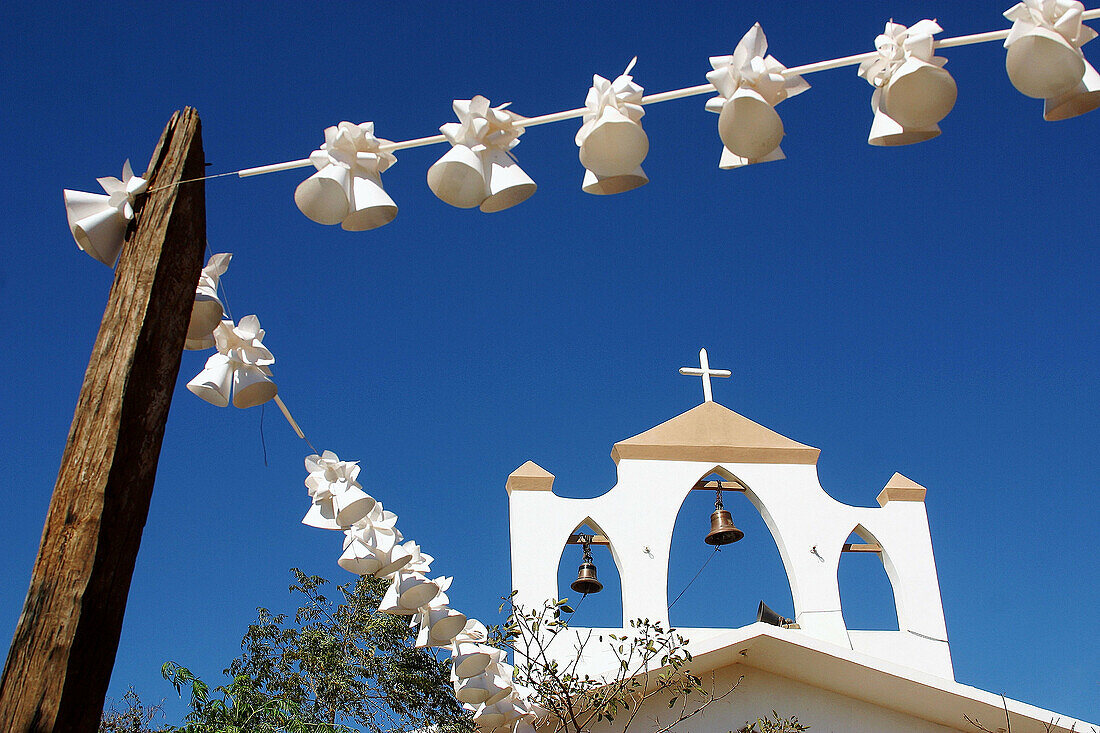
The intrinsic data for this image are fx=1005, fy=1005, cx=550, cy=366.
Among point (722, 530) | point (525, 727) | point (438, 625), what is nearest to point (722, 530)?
point (722, 530)

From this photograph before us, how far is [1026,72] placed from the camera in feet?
9.12

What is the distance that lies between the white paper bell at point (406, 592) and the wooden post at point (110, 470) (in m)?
3.67

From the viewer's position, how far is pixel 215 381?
3.97 m

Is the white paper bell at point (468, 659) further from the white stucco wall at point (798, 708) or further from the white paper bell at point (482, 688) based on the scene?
the white stucco wall at point (798, 708)

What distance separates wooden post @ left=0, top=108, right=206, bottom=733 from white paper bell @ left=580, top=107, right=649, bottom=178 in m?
1.14

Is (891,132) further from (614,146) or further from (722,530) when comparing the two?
(722,530)

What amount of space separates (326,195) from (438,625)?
369 centimetres

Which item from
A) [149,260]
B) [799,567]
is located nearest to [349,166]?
[149,260]

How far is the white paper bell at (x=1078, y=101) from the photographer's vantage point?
280cm

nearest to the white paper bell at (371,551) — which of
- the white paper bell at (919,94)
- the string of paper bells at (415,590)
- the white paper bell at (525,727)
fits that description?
the string of paper bells at (415,590)

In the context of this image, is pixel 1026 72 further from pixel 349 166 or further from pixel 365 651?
A: pixel 365 651

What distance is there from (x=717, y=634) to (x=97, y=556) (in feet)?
20.4

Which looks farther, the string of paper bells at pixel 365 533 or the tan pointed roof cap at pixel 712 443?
the tan pointed roof cap at pixel 712 443

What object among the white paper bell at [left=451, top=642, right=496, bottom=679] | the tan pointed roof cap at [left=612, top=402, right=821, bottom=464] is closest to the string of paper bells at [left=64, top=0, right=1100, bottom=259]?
the white paper bell at [left=451, top=642, right=496, bottom=679]
